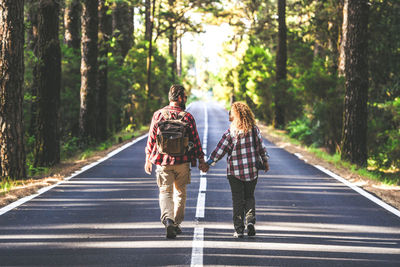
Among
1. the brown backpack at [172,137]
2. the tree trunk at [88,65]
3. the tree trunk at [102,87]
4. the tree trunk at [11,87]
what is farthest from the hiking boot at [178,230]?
the tree trunk at [102,87]

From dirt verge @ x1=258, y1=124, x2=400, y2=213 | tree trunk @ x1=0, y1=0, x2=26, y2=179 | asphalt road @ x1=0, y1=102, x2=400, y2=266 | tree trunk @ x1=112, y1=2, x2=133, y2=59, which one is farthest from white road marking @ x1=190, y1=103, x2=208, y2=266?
tree trunk @ x1=112, y1=2, x2=133, y2=59

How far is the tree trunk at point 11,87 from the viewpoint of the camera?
1109 cm

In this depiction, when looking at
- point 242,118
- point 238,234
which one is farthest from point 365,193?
point 242,118

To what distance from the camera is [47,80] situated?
45.3 ft

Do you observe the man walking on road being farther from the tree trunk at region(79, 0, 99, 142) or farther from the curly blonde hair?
the tree trunk at region(79, 0, 99, 142)

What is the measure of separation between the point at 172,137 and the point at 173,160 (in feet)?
1.03

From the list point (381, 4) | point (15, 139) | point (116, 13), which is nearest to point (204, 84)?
point (116, 13)

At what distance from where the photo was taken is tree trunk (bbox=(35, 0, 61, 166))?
1371 centimetres

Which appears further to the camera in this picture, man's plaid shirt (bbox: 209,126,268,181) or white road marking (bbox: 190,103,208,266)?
man's plaid shirt (bbox: 209,126,268,181)

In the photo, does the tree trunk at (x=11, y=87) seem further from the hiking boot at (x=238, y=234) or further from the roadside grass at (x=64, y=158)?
the hiking boot at (x=238, y=234)

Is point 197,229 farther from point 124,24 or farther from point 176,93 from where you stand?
point 124,24

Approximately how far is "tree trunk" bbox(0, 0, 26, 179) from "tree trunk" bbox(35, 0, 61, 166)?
2228 millimetres

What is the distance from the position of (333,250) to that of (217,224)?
1864 mm

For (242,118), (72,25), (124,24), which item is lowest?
(242,118)
